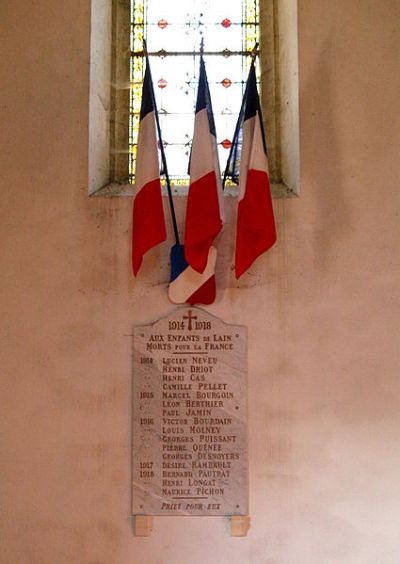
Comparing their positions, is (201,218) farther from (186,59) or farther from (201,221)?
(186,59)

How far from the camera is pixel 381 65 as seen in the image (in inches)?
136

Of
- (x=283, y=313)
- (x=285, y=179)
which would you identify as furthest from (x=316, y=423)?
(x=285, y=179)

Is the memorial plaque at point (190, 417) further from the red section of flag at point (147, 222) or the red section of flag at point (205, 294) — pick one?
the red section of flag at point (147, 222)

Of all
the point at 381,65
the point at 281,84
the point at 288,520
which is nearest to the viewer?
the point at 288,520

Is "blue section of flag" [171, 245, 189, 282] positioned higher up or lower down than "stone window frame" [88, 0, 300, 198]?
lower down

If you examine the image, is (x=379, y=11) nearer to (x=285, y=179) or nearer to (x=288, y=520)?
(x=285, y=179)

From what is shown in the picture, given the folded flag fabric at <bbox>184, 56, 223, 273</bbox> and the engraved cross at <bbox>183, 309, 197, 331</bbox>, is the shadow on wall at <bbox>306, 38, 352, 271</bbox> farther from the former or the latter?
the engraved cross at <bbox>183, 309, 197, 331</bbox>

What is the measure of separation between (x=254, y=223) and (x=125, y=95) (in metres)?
1.18

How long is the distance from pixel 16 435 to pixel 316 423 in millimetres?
1351

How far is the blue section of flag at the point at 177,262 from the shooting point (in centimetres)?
330

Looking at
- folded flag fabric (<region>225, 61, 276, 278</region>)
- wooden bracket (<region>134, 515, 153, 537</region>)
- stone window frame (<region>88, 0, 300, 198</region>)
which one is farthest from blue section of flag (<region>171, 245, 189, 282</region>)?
wooden bracket (<region>134, 515, 153, 537</region>)

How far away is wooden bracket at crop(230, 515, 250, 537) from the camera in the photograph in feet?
10.5

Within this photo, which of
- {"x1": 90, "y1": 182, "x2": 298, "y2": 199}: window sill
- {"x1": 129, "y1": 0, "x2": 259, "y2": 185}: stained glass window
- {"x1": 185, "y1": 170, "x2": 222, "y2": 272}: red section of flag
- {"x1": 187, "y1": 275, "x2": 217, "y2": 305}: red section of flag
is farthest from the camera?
{"x1": 129, "y1": 0, "x2": 259, "y2": 185}: stained glass window

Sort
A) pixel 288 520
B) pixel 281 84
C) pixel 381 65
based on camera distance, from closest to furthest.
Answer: pixel 288 520 → pixel 381 65 → pixel 281 84
